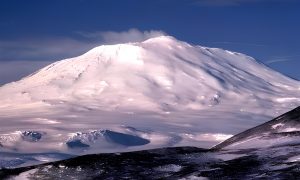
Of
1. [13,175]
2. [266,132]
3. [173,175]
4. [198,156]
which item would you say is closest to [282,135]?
[266,132]

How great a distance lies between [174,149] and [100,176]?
40.2 feet

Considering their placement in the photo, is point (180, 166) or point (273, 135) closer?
point (180, 166)

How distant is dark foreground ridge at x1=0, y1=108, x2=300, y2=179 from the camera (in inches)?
1203

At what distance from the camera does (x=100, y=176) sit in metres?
32.5

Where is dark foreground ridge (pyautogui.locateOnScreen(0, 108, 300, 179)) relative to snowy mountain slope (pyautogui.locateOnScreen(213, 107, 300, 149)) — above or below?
below

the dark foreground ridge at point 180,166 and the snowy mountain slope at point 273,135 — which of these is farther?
the snowy mountain slope at point 273,135

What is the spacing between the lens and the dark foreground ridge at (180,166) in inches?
1203

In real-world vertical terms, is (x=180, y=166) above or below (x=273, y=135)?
below

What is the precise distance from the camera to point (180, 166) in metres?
34.2

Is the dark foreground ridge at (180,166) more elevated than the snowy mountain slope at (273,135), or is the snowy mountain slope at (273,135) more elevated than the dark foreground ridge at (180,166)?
the snowy mountain slope at (273,135)

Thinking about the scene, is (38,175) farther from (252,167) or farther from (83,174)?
(252,167)

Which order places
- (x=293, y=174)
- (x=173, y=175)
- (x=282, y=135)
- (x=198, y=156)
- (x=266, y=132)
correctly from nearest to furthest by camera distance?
(x=293, y=174) → (x=173, y=175) → (x=198, y=156) → (x=282, y=135) → (x=266, y=132)

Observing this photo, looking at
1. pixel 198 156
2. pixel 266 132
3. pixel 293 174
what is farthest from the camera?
pixel 266 132

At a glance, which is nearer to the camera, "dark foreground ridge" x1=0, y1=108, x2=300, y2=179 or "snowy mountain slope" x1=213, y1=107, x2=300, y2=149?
"dark foreground ridge" x1=0, y1=108, x2=300, y2=179
